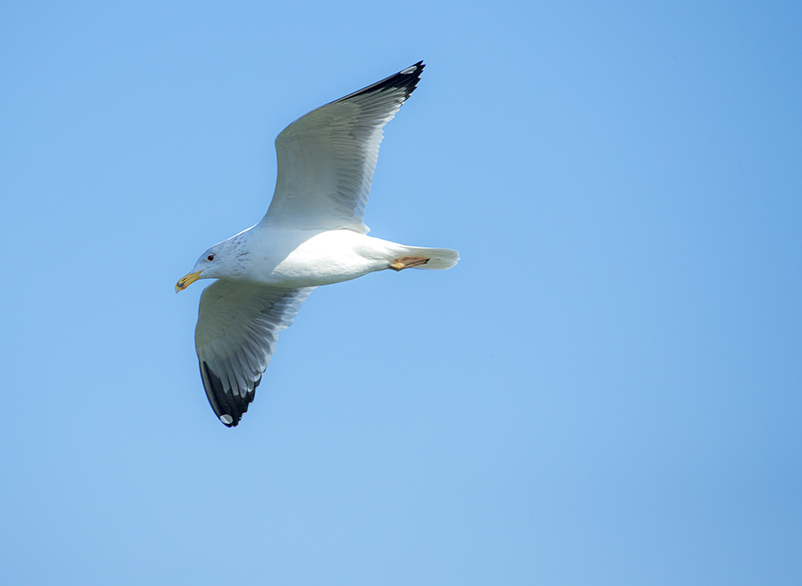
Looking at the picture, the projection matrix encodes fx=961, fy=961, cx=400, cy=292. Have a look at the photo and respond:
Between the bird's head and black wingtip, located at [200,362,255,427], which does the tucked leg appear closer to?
the bird's head

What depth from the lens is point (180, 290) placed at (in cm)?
903

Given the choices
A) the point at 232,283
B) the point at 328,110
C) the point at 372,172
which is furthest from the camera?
the point at 232,283

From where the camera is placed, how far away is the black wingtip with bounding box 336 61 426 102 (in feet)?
27.6

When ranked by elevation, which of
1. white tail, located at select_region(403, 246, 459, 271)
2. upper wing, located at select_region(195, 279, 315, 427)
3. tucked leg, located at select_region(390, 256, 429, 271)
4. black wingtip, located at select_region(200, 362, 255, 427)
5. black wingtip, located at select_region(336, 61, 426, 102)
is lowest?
black wingtip, located at select_region(200, 362, 255, 427)

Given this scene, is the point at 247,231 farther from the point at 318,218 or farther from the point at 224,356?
the point at 224,356

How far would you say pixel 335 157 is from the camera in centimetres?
877

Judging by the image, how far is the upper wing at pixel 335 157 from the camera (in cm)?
843

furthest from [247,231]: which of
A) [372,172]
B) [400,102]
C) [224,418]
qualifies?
[224,418]

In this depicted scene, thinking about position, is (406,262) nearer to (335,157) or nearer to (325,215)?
(325,215)

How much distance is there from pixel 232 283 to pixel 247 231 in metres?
1.10

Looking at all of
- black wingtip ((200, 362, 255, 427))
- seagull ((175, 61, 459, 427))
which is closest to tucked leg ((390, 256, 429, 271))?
seagull ((175, 61, 459, 427))

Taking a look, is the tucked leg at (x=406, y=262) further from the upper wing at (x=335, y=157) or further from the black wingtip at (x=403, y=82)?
the black wingtip at (x=403, y=82)

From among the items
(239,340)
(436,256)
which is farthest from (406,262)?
(239,340)

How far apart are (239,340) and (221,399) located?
0.71 metres
